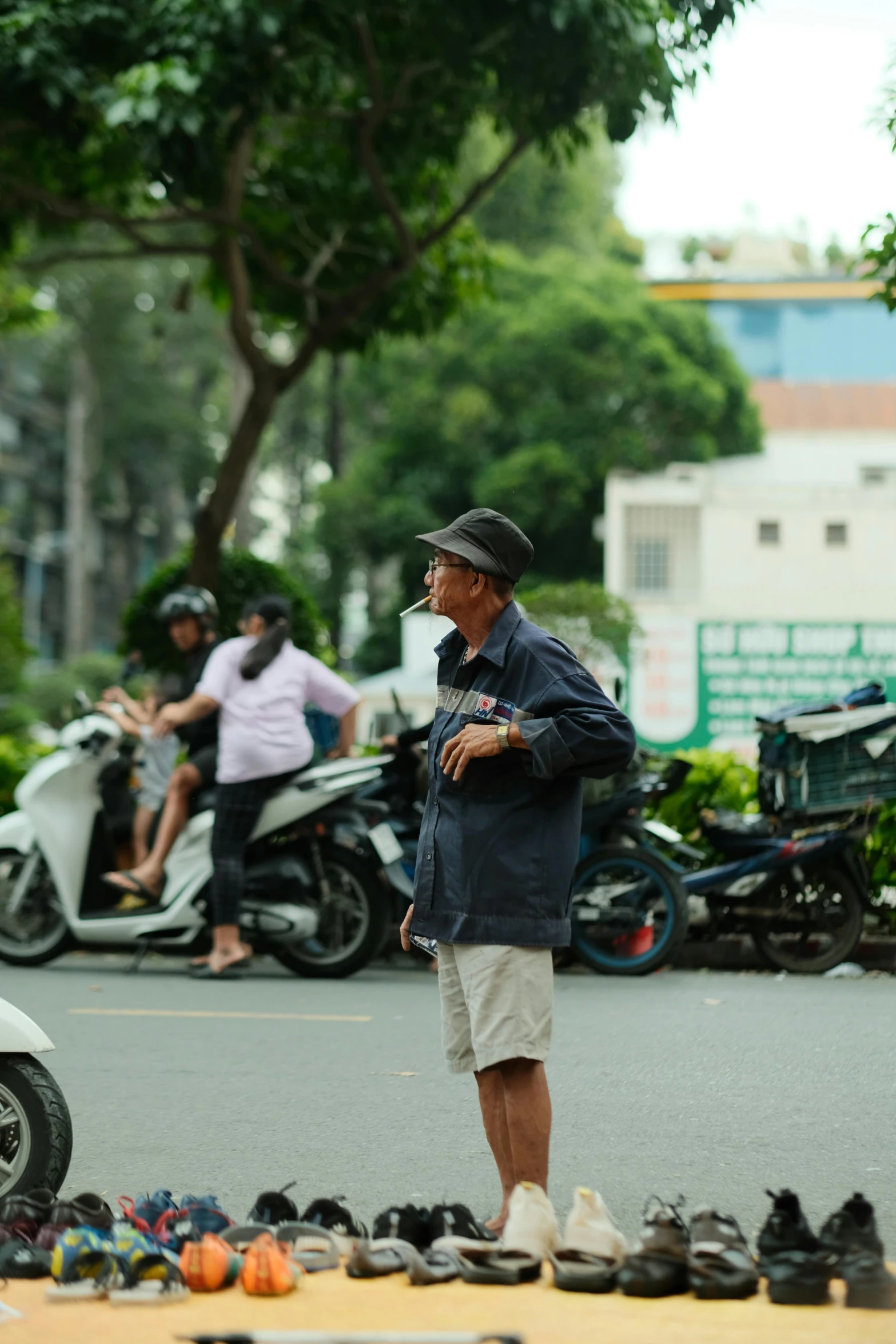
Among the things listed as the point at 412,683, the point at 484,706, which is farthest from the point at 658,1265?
the point at 412,683

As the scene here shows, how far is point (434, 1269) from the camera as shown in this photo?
12.0ft

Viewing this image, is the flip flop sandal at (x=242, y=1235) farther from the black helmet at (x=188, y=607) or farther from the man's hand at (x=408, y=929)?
the black helmet at (x=188, y=607)

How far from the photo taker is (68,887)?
361 inches

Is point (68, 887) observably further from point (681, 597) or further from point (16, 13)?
point (681, 597)

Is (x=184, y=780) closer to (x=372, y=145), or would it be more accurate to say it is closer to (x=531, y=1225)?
(x=531, y=1225)

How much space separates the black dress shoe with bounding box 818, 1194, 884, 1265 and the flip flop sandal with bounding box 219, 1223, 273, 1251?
3.91 ft

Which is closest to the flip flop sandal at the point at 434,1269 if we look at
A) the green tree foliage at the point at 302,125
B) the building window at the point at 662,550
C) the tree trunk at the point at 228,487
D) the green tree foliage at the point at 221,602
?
the green tree foliage at the point at 302,125

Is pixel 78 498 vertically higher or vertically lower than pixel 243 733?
higher

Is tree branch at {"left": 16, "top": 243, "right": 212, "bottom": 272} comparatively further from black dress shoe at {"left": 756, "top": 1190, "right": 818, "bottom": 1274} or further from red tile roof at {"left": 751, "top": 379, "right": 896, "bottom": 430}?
red tile roof at {"left": 751, "top": 379, "right": 896, "bottom": 430}

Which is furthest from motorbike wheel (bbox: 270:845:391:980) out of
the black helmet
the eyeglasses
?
the eyeglasses

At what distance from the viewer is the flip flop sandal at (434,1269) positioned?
362 centimetres

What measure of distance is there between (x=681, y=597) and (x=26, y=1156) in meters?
40.6

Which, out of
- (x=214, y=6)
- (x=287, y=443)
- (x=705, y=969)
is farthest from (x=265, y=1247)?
(x=287, y=443)

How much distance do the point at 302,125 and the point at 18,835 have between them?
7653 millimetres
